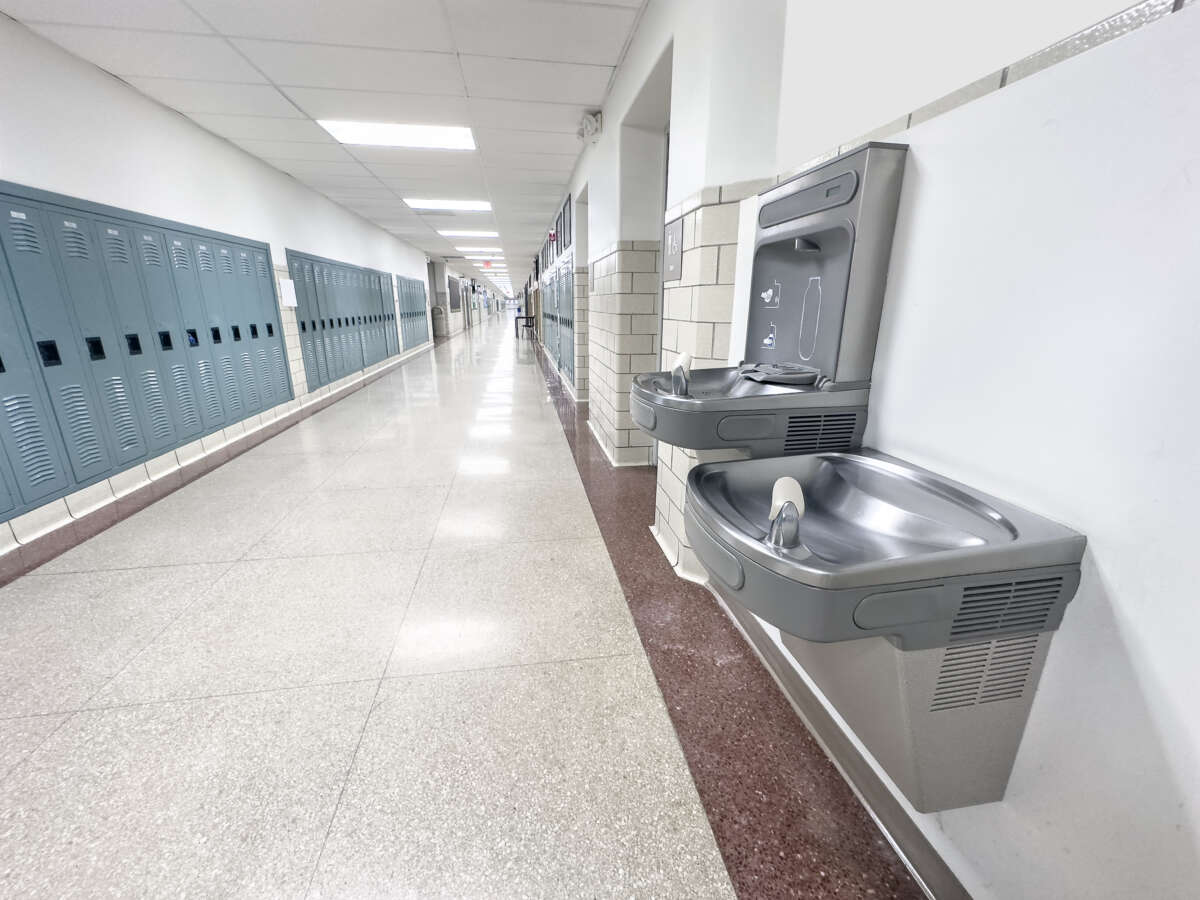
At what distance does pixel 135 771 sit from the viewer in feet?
4.17

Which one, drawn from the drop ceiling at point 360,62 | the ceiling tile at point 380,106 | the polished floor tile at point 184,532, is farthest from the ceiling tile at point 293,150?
the polished floor tile at point 184,532

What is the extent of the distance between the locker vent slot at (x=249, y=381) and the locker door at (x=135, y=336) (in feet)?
3.19

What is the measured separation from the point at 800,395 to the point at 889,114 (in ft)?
2.35

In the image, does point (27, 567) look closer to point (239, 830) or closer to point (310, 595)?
point (310, 595)

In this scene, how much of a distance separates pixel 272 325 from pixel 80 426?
2454 millimetres

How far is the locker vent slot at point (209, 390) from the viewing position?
3797 millimetres

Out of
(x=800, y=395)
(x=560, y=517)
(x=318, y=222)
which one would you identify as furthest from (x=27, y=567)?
(x=318, y=222)

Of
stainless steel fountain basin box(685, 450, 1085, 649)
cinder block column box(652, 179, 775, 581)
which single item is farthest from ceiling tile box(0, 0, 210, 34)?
stainless steel fountain basin box(685, 450, 1085, 649)

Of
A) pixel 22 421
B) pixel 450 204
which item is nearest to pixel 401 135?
pixel 450 204

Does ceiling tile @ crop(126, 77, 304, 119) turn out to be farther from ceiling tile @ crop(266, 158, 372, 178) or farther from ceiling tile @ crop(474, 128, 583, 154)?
ceiling tile @ crop(474, 128, 583, 154)

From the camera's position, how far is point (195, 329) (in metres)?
3.71

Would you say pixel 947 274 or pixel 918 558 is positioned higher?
pixel 947 274

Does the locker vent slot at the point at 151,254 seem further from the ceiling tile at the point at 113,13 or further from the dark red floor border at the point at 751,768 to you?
the dark red floor border at the point at 751,768

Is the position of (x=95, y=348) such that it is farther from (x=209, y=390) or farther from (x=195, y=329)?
(x=209, y=390)
